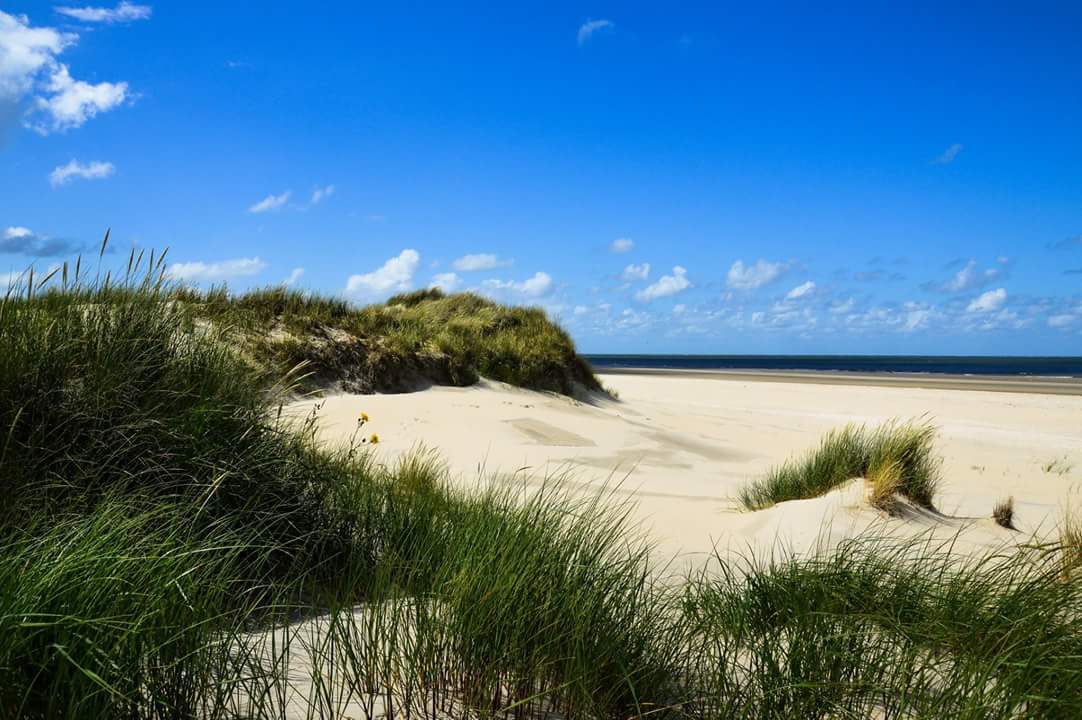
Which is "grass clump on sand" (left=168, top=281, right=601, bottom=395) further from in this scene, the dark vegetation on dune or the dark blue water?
the dark blue water

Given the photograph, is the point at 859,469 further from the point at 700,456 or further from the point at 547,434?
the point at 547,434

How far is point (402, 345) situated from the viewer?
503 inches

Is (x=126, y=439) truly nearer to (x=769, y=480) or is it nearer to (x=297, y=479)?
(x=297, y=479)

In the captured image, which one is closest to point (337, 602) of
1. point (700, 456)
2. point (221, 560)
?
point (221, 560)

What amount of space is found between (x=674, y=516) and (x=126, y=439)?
462 centimetres

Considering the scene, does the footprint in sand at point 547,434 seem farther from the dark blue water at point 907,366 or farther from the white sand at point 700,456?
the dark blue water at point 907,366

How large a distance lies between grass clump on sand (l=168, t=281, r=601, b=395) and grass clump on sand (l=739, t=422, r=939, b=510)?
5.78 m

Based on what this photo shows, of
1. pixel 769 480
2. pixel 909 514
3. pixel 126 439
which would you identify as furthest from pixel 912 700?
pixel 769 480

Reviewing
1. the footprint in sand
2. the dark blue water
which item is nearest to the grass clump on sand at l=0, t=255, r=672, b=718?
the footprint in sand

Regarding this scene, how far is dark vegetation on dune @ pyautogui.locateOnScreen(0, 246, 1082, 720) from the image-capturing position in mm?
2092

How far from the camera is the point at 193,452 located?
346 centimetres

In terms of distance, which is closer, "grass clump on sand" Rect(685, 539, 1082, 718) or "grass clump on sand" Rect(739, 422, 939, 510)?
"grass clump on sand" Rect(685, 539, 1082, 718)

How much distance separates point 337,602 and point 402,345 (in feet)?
33.2

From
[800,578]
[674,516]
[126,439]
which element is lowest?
[674,516]
